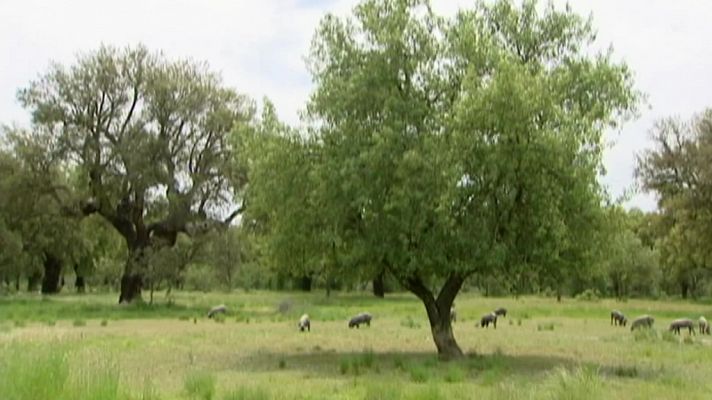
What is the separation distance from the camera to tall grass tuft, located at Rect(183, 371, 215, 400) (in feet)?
47.3

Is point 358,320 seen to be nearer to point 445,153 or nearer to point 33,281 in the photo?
point 445,153

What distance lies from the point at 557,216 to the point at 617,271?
6408 centimetres

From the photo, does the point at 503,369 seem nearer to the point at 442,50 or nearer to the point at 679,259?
the point at 442,50

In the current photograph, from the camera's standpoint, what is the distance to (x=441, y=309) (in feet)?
75.8

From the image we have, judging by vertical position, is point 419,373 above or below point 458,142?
below

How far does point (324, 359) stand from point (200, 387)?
800 cm

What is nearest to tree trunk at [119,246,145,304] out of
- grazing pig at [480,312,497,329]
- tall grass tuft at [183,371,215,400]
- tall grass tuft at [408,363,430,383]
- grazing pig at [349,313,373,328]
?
grazing pig at [349,313,373,328]

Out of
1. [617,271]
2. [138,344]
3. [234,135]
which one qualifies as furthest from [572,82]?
[617,271]

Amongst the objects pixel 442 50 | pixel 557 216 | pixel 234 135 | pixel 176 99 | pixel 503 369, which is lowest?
pixel 503 369

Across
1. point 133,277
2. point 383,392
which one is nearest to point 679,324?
point 383,392

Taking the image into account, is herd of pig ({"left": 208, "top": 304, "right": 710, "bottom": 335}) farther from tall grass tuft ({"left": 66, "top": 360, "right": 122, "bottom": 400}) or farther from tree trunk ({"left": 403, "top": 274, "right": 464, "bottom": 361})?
tall grass tuft ({"left": 66, "top": 360, "right": 122, "bottom": 400})

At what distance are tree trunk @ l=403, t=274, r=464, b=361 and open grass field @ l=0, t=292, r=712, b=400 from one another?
0.62 m

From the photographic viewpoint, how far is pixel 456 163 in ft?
65.7

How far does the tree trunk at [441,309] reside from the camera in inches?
Result: 896
